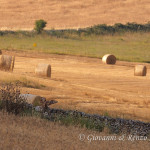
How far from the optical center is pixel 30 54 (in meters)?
31.0

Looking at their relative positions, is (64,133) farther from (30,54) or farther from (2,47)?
(2,47)

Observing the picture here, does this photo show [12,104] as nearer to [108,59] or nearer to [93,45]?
[108,59]

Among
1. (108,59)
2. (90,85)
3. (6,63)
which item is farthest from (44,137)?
(108,59)

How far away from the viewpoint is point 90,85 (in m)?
18.8

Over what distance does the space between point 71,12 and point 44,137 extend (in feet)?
192

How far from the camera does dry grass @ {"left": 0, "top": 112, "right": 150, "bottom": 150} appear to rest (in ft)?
22.2

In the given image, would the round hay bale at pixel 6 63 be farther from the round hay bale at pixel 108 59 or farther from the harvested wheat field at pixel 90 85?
the round hay bale at pixel 108 59

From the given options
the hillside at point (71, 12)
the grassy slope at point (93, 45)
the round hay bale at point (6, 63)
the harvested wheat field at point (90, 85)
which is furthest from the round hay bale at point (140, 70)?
the hillside at point (71, 12)

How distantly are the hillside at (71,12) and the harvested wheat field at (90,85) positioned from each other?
96.7ft

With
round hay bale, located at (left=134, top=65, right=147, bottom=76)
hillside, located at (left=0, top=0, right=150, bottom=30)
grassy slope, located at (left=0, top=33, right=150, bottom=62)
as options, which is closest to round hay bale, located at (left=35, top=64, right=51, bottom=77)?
round hay bale, located at (left=134, top=65, right=147, bottom=76)

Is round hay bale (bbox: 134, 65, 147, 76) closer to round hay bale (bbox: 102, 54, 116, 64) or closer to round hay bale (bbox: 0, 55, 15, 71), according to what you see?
round hay bale (bbox: 102, 54, 116, 64)

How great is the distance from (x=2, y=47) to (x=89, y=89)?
18.0m

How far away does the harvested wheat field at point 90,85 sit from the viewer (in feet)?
43.4

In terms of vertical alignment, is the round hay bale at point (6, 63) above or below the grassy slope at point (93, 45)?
below
